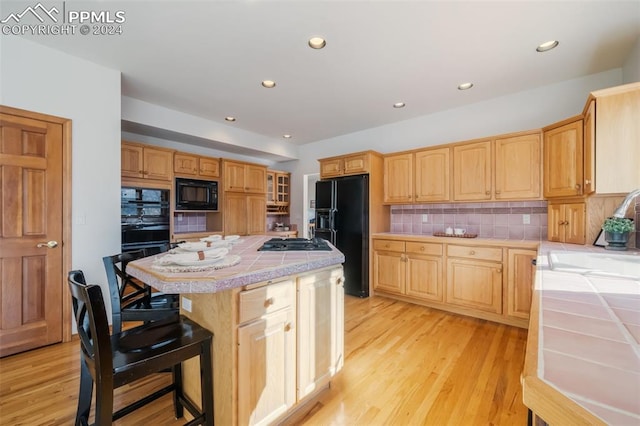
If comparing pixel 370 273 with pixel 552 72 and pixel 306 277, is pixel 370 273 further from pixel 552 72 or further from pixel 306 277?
pixel 552 72

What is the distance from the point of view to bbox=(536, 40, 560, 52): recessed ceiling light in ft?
7.08

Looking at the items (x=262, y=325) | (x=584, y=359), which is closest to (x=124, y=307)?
(x=262, y=325)

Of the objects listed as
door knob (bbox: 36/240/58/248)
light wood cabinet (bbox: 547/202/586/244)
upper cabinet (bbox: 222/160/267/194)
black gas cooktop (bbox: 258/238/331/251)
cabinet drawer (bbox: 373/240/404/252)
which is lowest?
cabinet drawer (bbox: 373/240/404/252)

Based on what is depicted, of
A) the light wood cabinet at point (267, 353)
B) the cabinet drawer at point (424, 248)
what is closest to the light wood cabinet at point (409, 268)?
the cabinet drawer at point (424, 248)

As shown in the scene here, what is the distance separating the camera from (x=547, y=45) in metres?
2.20

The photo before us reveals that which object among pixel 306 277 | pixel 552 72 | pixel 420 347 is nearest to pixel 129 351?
pixel 306 277

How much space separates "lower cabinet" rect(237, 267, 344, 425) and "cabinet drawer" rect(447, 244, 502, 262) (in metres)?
1.95

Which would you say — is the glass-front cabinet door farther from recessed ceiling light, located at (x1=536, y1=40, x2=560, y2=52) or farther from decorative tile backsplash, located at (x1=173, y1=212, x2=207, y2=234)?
recessed ceiling light, located at (x1=536, y1=40, x2=560, y2=52)

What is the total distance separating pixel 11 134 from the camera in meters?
2.16

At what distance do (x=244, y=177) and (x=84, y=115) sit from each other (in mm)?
2355

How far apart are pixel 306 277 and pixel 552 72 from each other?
3.21 metres

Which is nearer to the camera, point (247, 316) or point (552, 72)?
point (247, 316)

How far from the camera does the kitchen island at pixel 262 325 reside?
1.19m

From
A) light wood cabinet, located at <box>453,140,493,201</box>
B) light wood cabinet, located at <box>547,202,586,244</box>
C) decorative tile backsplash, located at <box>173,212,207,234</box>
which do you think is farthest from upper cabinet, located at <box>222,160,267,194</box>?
light wood cabinet, located at <box>547,202,586,244</box>
